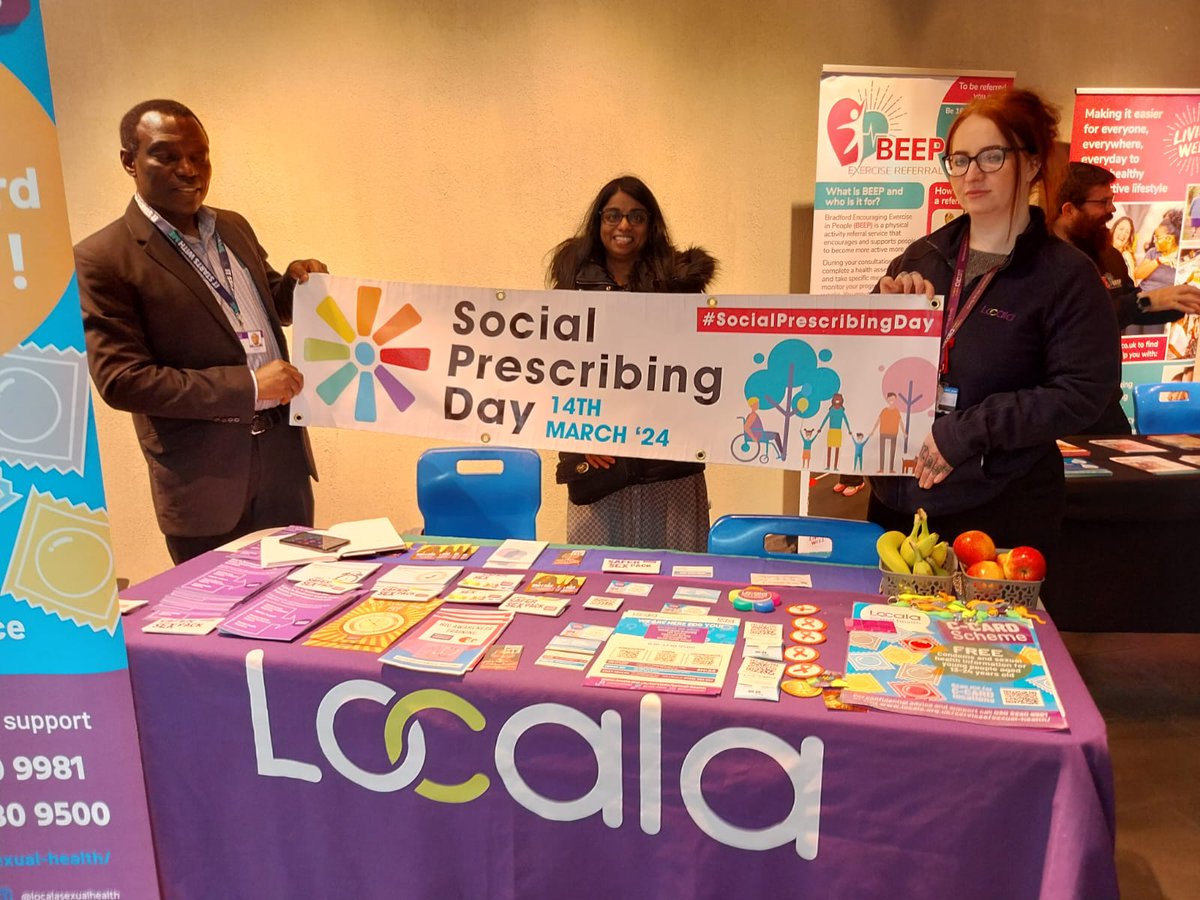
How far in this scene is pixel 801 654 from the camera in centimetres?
153

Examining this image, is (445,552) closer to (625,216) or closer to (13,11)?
(625,216)

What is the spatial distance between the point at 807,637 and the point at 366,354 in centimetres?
135

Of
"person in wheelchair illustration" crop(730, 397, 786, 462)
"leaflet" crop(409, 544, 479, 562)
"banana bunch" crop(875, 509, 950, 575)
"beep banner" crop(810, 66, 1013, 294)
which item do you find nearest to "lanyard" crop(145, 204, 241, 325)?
"leaflet" crop(409, 544, 479, 562)

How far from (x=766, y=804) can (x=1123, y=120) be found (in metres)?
4.25

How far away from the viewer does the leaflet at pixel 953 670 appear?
132 centimetres

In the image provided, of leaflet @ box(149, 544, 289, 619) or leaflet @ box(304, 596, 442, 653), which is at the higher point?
leaflet @ box(149, 544, 289, 619)

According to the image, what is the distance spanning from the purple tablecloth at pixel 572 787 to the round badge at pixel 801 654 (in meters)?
0.03

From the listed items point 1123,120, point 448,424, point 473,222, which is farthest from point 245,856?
point 1123,120

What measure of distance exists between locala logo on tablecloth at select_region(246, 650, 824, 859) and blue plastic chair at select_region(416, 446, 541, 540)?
1.10 metres

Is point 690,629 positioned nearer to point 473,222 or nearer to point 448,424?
point 448,424

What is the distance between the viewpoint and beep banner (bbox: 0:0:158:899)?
1320 millimetres

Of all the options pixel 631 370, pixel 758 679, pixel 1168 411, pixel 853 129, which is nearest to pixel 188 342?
pixel 631 370

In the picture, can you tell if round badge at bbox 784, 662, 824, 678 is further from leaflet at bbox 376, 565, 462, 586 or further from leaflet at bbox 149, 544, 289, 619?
leaflet at bbox 149, 544, 289, 619

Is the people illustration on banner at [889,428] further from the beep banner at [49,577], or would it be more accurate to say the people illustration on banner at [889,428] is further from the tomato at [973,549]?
the beep banner at [49,577]
